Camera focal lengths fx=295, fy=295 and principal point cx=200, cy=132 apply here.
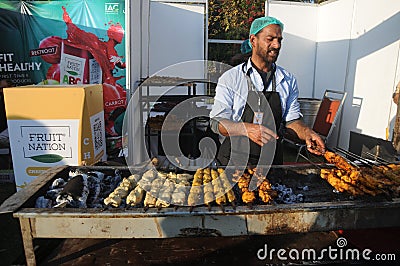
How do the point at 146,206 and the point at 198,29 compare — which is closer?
the point at 146,206

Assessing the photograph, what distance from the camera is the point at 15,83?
18.9ft

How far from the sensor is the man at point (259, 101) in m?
2.70

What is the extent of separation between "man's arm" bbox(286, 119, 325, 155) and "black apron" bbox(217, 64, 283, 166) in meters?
0.17

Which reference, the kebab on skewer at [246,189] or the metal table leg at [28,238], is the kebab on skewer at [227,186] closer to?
the kebab on skewer at [246,189]

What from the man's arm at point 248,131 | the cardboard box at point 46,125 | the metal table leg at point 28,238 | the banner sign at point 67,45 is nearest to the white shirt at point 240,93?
the man's arm at point 248,131

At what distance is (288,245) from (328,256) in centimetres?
30

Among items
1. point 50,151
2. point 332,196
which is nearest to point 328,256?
point 332,196

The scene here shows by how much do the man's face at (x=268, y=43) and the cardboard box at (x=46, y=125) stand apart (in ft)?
6.96

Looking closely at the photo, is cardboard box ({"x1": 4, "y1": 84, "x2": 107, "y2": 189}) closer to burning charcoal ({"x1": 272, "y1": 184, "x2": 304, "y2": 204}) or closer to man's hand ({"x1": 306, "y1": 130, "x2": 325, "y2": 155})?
burning charcoal ({"x1": 272, "y1": 184, "x2": 304, "y2": 204})

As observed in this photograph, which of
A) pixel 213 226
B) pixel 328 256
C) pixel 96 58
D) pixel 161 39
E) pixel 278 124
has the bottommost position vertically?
pixel 328 256

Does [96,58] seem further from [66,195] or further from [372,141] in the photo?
[372,141]

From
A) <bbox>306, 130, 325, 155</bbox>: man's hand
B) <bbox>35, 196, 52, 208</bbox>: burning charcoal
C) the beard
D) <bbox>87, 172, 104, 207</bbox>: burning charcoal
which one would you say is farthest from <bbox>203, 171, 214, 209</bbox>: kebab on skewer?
the beard

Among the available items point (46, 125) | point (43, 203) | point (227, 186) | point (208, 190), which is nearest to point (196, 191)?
point (208, 190)

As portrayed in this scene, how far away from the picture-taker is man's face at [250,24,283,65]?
266 cm
